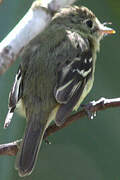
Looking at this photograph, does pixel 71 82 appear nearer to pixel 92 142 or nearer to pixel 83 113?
pixel 83 113

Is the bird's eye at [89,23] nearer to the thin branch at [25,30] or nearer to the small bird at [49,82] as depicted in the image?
the small bird at [49,82]

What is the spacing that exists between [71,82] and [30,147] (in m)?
0.61

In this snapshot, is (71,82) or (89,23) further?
(89,23)

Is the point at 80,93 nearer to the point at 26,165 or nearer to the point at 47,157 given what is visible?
the point at 26,165

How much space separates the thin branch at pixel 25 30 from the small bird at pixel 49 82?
0.25m

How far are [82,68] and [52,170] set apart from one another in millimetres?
1909

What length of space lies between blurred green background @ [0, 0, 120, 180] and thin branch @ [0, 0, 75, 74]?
5.39 feet

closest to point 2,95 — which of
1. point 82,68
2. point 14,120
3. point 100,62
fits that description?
point 14,120

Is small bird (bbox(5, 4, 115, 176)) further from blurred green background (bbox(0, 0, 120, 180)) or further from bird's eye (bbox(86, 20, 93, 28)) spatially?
blurred green background (bbox(0, 0, 120, 180))

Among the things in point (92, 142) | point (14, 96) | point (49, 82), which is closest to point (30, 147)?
point (14, 96)

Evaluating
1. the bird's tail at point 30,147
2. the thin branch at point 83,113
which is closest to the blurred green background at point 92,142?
the bird's tail at point 30,147

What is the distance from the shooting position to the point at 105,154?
5.57 m

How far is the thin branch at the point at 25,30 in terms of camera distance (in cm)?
346

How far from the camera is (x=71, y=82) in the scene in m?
3.73
